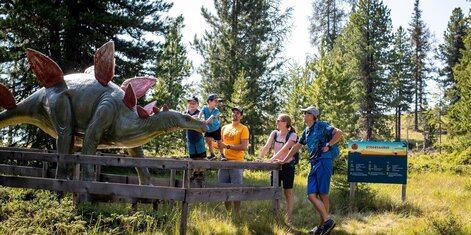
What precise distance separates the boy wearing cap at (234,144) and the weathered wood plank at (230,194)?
0.92 metres

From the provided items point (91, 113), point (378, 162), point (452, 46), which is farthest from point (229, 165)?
point (452, 46)

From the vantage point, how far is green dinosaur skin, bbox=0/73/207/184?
6.96m

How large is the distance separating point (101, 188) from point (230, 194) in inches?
69.5

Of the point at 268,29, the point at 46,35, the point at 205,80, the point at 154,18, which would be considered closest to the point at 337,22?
the point at 268,29

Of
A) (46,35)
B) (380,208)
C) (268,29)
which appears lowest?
(380,208)

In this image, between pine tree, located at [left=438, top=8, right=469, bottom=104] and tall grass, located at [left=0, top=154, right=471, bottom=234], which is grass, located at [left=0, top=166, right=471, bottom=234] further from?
pine tree, located at [left=438, top=8, right=469, bottom=104]

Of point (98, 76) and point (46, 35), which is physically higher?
point (46, 35)

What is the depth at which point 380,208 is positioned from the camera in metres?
9.55

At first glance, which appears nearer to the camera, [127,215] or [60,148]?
[127,215]

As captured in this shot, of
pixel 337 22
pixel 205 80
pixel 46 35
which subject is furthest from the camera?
pixel 337 22

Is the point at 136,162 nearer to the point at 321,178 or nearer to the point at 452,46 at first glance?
the point at 321,178

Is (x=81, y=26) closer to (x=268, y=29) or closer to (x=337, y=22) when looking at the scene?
(x=268, y=29)

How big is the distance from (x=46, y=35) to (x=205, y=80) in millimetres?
15179

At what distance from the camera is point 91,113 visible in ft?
23.6
